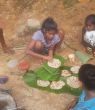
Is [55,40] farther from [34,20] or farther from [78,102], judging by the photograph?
[78,102]

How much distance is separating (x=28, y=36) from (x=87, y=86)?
2097mm

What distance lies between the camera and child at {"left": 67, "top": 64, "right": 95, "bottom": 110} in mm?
3350

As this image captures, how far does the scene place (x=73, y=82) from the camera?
442 cm

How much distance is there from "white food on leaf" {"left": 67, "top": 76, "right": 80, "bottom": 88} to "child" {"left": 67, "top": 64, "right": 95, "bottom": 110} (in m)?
0.80

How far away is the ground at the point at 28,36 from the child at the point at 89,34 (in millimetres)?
155

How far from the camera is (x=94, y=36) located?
4.81 metres

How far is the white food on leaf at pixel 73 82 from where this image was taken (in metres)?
4.36

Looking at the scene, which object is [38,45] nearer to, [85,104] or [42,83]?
[42,83]

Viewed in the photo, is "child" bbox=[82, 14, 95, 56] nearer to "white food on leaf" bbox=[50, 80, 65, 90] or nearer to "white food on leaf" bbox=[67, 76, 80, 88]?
"white food on leaf" bbox=[67, 76, 80, 88]

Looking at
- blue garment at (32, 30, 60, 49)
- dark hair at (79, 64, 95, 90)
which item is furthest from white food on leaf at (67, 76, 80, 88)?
dark hair at (79, 64, 95, 90)

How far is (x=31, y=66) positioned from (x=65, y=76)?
474 millimetres

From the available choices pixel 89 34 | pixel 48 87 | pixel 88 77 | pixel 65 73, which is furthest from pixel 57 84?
pixel 88 77

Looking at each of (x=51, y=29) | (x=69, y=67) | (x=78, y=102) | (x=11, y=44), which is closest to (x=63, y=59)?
(x=69, y=67)

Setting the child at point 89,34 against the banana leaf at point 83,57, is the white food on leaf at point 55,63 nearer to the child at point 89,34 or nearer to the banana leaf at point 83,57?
the banana leaf at point 83,57
